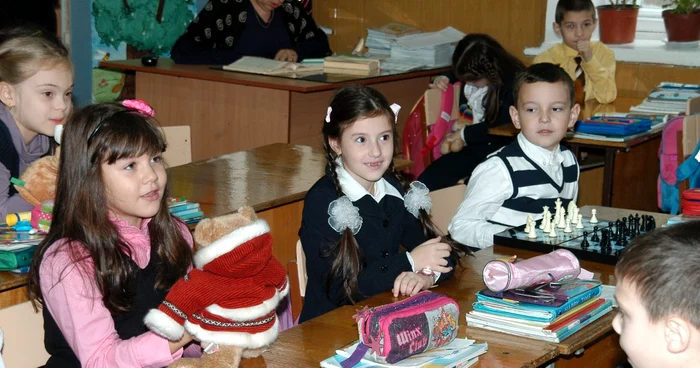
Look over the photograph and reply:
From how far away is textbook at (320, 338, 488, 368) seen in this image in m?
1.81

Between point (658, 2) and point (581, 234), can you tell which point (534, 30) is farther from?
point (581, 234)

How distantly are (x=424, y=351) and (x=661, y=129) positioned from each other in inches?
124

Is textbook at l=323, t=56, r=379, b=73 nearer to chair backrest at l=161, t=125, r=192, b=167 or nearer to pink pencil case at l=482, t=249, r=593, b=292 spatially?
chair backrest at l=161, t=125, r=192, b=167

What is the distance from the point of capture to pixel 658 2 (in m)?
6.02

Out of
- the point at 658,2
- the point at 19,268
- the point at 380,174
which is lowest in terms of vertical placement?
the point at 19,268

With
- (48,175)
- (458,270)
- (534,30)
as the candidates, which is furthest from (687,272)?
(534,30)

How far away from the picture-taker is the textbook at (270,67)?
204 inches

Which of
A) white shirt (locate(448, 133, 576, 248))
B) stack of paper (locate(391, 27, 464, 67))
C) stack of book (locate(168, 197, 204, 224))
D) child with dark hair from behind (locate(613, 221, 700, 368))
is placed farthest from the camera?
stack of paper (locate(391, 27, 464, 67))

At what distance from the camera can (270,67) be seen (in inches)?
205

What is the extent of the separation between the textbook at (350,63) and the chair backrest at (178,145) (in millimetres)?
1699

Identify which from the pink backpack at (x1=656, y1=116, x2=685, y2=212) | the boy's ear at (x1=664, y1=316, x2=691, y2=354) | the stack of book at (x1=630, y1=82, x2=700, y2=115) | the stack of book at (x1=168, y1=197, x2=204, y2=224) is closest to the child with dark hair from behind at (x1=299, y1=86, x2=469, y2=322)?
the stack of book at (x1=168, y1=197, x2=204, y2=224)

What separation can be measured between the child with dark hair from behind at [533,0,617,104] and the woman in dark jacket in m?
1.54

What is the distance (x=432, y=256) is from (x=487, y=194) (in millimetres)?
775

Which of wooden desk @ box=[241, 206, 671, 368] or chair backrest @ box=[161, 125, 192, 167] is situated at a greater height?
chair backrest @ box=[161, 125, 192, 167]
